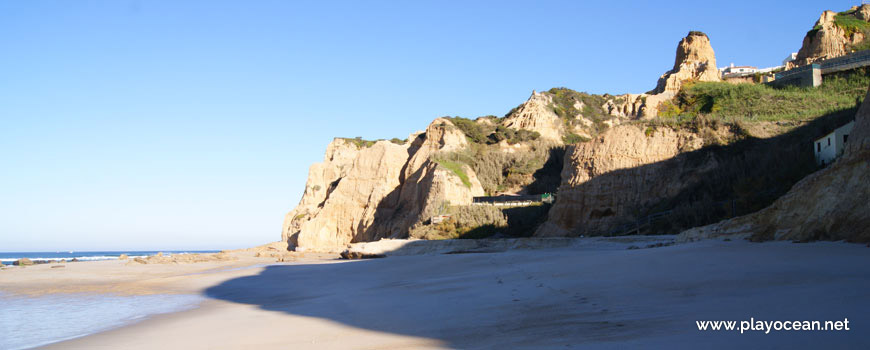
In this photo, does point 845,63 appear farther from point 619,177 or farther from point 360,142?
point 360,142

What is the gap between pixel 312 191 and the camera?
4178 cm

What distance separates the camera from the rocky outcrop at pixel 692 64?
43.5 metres

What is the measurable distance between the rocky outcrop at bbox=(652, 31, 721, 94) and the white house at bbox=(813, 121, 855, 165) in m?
30.1

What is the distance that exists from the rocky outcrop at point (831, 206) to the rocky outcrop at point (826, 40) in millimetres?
36709

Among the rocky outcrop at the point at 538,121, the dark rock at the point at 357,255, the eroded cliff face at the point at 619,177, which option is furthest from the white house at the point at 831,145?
the rocky outcrop at the point at 538,121

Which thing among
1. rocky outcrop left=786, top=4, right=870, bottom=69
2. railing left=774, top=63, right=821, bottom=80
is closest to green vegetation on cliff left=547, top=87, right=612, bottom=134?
railing left=774, top=63, right=821, bottom=80

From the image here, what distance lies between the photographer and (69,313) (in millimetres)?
9000

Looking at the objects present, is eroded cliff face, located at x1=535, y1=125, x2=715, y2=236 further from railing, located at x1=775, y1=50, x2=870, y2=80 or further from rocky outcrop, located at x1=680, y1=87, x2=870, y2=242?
railing, located at x1=775, y1=50, x2=870, y2=80

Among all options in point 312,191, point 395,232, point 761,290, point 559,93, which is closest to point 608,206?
point 395,232

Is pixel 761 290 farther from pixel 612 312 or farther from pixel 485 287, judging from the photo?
pixel 485 287

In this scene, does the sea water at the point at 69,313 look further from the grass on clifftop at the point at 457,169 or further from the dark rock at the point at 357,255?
the grass on clifftop at the point at 457,169

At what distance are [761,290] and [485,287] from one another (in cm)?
337

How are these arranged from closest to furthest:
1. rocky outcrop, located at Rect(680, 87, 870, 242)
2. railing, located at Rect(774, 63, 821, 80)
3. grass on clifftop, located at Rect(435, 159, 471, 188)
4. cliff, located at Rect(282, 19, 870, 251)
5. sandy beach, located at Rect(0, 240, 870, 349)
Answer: sandy beach, located at Rect(0, 240, 870, 349), rocky outcrop, located at Rect(680, 87, 870, 242), cliff, located at Rect(282, 19, 870, 251), grass on clifftop, located at Rect(435, 159, 471, 188), railing, located at Rect(774, 63, 821, 80)

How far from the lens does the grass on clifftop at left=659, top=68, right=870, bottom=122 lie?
83.4 feet
